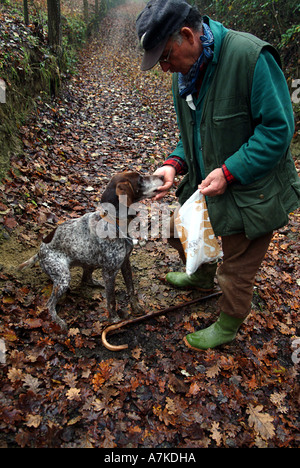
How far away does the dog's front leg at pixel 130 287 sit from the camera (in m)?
3.93

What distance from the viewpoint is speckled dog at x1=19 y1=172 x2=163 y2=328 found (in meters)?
3.41

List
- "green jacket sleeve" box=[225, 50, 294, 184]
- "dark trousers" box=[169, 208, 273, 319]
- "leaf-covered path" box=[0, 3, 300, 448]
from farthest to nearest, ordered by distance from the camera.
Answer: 1. "dark trousers" box=[169, 208, 273, 319]
2. "leaf-covered path" box=[0, 3, 300, 448]
3. "green jacket sleeve" box=[225, 50, 294, 184]

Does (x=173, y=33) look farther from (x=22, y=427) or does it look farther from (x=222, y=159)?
(x=22, y=427)

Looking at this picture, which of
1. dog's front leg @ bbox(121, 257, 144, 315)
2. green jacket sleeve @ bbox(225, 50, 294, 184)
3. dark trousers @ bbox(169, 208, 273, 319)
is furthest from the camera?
dog's front leg @ bbox(121, 257, 144, 315)

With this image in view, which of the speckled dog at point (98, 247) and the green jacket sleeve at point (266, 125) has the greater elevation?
the green jacket sleeve at point (266, 125)

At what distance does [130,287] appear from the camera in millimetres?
4004

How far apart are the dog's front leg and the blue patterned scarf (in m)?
2.19

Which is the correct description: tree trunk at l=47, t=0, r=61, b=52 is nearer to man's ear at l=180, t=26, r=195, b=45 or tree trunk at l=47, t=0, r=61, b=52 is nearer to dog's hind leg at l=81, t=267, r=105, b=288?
dog's hind leg at l=81, t=267, r=105, b=288

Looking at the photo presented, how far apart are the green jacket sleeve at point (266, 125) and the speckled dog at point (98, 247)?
1225 millimetres

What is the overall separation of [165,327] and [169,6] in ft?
11.7

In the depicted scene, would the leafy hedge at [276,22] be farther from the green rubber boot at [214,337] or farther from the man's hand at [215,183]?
the green rubber boot at [214,337]

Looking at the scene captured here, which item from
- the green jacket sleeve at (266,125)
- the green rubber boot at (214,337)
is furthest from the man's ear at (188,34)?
the green rubber boot at (214,337)

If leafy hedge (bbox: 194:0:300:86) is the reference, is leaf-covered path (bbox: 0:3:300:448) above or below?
below

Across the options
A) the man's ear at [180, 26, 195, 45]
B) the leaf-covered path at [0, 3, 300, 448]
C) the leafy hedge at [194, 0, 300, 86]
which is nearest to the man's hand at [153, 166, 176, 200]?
the man's ear at [180, 26, 195, 45]
